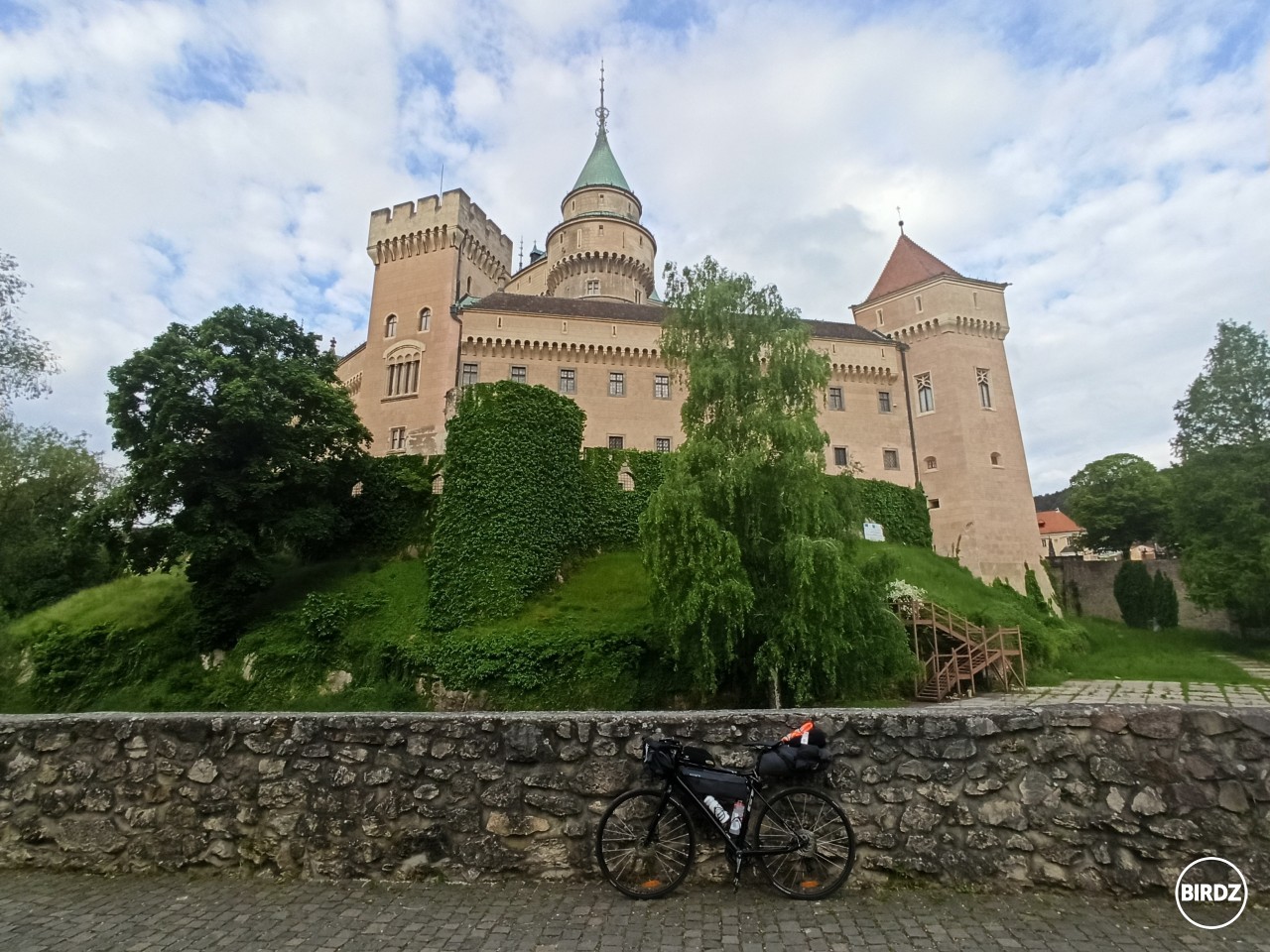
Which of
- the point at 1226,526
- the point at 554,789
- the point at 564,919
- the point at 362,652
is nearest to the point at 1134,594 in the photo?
the point at 1226,526

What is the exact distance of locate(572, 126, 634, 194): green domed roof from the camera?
147 feet

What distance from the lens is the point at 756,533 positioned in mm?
15930

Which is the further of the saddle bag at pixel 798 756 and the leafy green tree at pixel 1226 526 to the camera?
the leafy green tree at pixel 1226 526

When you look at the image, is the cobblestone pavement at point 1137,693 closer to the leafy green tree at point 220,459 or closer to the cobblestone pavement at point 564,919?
the cobblestone pavement at point 564,919

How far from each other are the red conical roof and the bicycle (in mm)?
41784

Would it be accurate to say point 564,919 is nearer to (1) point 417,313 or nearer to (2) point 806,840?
(2) point 806,840

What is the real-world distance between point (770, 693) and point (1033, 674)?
45.3ft

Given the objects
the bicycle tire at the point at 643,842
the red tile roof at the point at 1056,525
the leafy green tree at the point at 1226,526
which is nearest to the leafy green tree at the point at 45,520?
the bicycle tire at the point at 643,842

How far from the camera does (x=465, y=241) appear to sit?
37.9 m

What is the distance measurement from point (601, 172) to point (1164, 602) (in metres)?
43.3

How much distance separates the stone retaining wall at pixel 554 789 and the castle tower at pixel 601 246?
39.1m

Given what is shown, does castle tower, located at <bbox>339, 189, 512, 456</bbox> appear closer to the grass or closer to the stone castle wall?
the grass

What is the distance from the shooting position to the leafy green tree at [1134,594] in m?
36.0

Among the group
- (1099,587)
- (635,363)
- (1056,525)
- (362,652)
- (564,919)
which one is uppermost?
(635,363)
